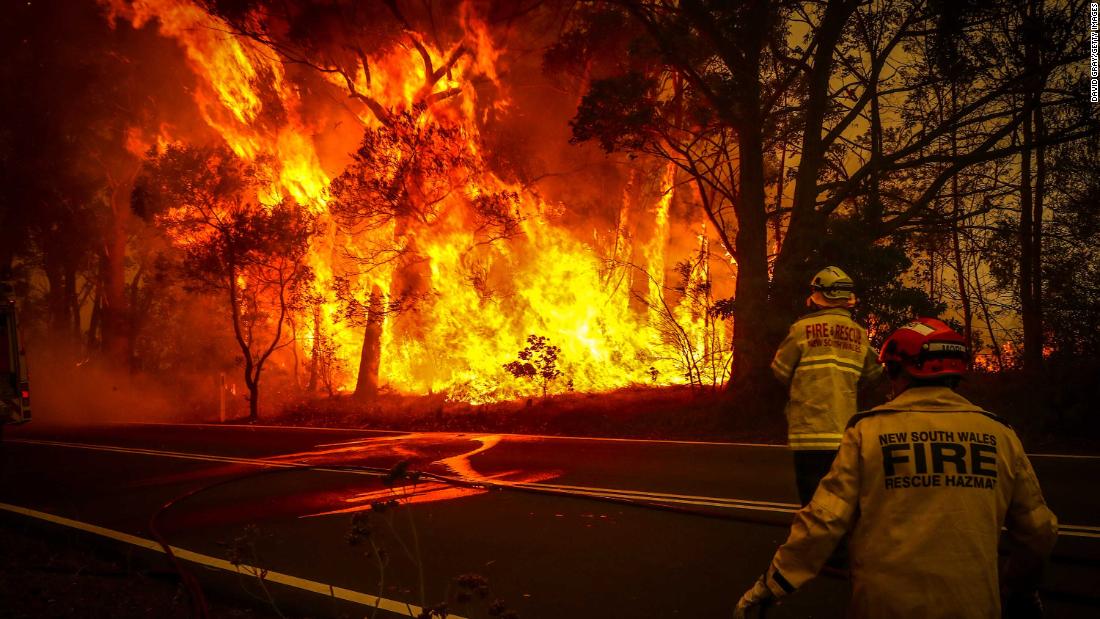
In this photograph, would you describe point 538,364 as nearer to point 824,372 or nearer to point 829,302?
point 829,302

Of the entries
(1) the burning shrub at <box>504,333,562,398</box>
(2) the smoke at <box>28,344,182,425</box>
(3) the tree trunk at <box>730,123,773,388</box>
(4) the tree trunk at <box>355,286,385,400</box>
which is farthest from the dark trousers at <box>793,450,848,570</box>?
(2) the smoke at <box>28,344,182,425</box>

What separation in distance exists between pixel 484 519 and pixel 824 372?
11.7 ft

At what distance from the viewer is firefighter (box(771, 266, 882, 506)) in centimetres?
492

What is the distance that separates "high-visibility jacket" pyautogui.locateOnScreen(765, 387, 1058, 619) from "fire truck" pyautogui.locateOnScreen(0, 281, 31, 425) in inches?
697

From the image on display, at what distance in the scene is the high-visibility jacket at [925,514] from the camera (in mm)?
2490

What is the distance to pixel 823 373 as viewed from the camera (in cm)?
498

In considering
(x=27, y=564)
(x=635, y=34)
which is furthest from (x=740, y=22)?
(x=27, y=564)

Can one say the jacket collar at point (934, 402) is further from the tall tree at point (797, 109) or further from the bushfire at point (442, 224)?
the bushfire at point (442, 224)

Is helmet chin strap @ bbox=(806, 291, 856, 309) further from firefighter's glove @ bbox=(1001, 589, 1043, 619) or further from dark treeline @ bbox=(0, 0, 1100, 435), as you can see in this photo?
dark treeline @ bbox=(0, 0, 1100, 435)

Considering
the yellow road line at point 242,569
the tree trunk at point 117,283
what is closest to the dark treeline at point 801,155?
the tree trunk at point 117,283

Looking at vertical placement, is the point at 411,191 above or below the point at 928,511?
above

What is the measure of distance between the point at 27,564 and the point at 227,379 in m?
29.2

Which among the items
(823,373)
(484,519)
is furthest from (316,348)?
(823,373)

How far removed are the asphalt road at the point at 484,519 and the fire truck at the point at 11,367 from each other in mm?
3623
